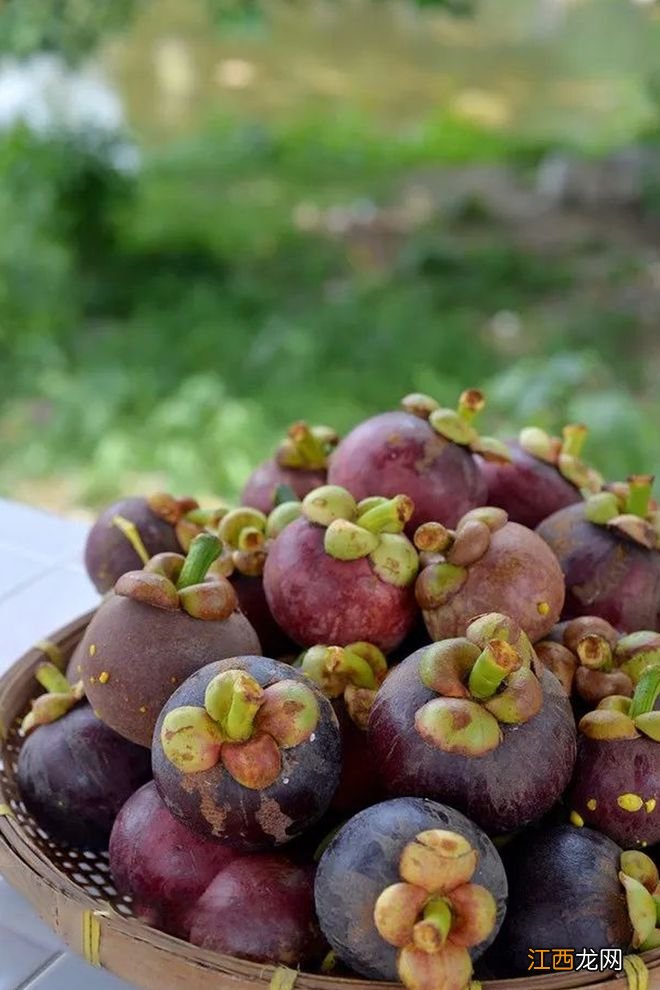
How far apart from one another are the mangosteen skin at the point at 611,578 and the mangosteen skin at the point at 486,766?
0.22 meters

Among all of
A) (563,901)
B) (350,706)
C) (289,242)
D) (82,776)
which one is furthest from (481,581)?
(289,242)

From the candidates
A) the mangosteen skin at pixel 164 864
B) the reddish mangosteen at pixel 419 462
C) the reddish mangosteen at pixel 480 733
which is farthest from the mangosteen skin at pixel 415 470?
the mangosteen skin at pixel 164 864

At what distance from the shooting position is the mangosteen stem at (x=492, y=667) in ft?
2.60

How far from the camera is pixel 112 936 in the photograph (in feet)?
2.64

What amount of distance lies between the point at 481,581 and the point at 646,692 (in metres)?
0.15

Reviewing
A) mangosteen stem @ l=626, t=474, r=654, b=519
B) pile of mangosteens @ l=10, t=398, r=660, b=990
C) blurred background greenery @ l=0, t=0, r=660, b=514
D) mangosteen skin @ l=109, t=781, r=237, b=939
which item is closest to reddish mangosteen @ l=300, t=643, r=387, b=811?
pile of mangosteens @ l=10, t=398, r=660, b=990

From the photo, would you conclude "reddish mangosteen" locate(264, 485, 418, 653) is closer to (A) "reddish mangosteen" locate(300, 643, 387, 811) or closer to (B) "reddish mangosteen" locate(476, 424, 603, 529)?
(A) "reddish mangosteen" locate(300, 643, 387, 811)

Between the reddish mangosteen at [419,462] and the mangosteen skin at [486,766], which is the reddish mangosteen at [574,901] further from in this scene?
the reddish mangosteen at [419,462]

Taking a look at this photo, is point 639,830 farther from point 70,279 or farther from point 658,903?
point 70,279

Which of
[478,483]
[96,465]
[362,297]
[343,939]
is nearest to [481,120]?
[362,297]

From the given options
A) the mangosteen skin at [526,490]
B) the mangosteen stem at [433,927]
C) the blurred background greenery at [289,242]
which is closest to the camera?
the mangosteen stem at [433,927]

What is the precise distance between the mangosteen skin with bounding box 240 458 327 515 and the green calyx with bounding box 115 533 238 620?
212 millimetres

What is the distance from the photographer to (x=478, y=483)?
107cm

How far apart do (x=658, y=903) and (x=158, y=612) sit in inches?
16.1
